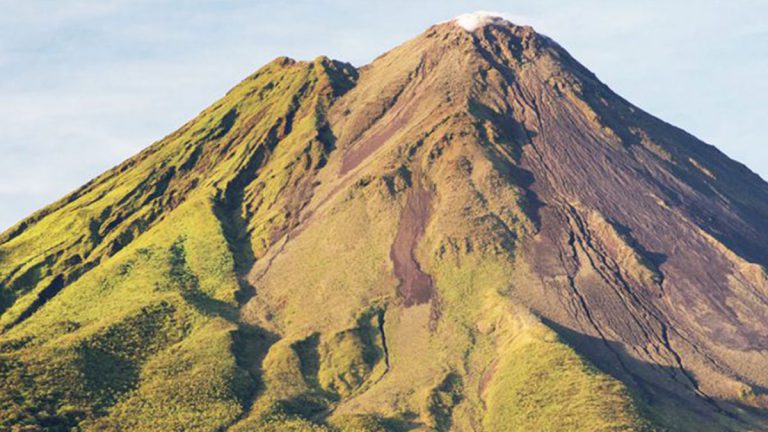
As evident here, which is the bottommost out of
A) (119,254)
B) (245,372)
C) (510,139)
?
(245,372)

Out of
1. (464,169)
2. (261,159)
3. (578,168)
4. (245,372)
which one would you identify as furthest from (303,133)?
(245,372)

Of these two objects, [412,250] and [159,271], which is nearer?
[412,250]

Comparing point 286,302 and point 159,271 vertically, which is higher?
point 159,271

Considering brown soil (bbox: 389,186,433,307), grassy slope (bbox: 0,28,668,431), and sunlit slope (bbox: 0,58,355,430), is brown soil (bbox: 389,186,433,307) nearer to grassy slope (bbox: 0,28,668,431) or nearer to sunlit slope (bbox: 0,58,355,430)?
grassy slope (bbox: 0,28,668,431)

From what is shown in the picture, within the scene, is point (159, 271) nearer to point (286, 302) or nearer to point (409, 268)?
point (286, 302)

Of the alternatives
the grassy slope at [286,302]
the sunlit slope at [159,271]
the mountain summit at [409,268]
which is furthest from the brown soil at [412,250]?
the sunlit slope at [159,271]

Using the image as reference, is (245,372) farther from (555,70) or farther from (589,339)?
(555,70)

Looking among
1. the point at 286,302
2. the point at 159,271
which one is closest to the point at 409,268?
the point at 286,302
